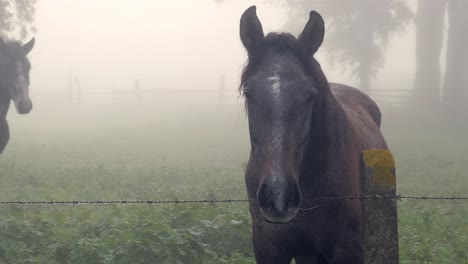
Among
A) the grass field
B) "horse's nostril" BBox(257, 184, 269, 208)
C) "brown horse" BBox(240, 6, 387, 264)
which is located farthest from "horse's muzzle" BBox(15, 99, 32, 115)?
"horse's nostril" BBox(257, 184, 269, 208)

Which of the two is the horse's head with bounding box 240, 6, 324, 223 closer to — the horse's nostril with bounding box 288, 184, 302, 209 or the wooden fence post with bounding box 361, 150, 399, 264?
the horse's nostril with bounding box 288, 184, 302, 209

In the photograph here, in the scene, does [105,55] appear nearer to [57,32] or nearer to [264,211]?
[57,32]

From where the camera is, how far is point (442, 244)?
282 inches

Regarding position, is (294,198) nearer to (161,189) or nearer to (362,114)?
(362,114)

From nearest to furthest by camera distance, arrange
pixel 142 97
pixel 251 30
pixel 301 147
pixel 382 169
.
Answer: pixel 382 169 < pixel 301 147 < pixel 251 30 < pixel 142 97

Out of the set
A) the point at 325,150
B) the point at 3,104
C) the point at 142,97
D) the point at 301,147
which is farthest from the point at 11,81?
the point at 142,97

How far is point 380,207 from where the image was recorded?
3.61 meters

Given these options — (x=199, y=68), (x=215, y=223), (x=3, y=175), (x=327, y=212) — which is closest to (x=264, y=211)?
(x=327, y=212)

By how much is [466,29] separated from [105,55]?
61992mm

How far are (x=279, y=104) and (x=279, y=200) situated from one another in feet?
2.10

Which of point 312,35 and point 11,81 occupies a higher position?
point 312,35

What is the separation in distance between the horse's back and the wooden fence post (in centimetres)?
129

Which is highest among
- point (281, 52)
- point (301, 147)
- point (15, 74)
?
point (281, 52)

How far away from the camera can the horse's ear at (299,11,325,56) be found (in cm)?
407
